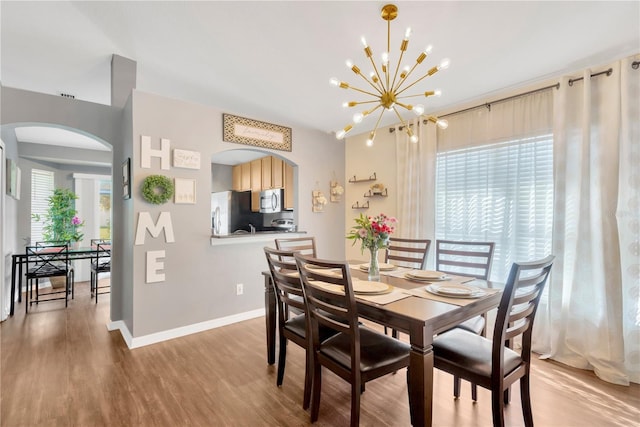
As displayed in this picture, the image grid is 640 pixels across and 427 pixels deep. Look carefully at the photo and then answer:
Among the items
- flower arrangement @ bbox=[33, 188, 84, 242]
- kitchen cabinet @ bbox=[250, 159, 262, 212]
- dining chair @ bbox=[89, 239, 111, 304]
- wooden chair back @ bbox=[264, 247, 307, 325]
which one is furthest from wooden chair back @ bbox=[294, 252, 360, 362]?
flower arrangement @ bbox=[33, 188, 84, 242]

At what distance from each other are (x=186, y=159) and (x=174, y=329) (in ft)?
5.63

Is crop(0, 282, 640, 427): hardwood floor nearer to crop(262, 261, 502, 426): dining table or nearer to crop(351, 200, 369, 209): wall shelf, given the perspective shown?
crop(262, 261, 502, 426): dining table

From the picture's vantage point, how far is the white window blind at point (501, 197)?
2.77 metres

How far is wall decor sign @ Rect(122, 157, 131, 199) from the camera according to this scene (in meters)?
2.77

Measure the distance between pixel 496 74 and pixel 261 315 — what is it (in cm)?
357

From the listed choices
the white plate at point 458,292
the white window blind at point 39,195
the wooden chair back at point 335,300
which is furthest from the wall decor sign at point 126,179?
the white window blind at point 39,195

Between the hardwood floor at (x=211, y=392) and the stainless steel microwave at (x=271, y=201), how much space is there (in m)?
2.70

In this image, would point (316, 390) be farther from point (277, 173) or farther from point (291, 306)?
point (277, 173)

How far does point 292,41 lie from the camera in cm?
233

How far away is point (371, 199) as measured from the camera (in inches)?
173

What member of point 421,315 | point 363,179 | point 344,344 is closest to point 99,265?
point 363,179

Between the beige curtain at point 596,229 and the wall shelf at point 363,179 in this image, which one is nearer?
the beige curtain at point 596,229

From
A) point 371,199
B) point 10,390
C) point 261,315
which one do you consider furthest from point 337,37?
point 10,390

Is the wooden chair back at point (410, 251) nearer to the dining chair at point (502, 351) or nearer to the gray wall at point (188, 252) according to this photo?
the dining chair at point (502, 351)
